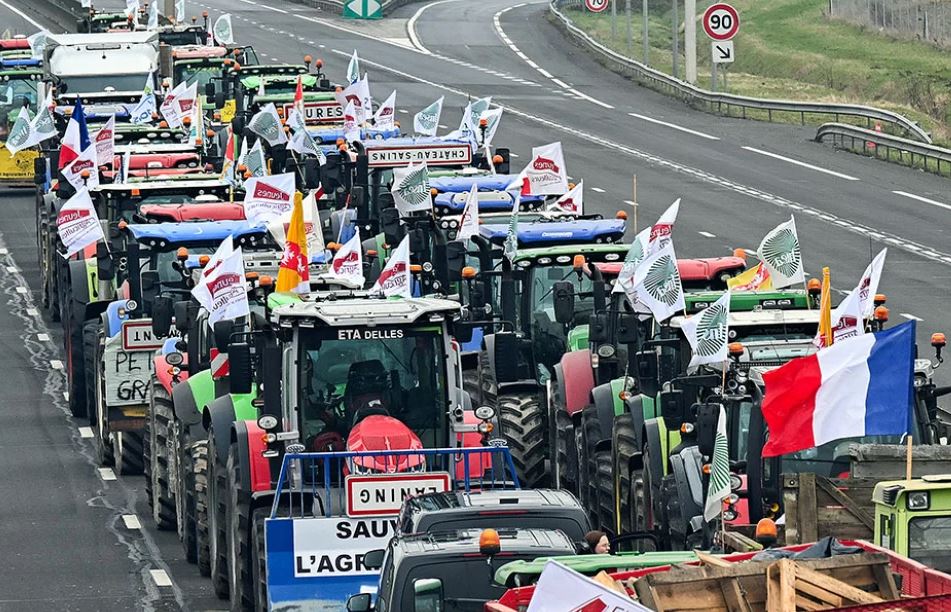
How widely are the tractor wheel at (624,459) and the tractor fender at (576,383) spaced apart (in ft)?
5.32

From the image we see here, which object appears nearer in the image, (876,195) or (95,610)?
(95,610)

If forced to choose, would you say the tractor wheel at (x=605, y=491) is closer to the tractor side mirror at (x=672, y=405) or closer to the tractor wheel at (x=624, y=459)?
the tractor wheel at (x=624, y=459)

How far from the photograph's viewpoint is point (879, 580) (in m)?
11.5

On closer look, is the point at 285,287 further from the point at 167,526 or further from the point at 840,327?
the point at 840,327

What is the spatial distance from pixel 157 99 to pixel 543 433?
24118 mm

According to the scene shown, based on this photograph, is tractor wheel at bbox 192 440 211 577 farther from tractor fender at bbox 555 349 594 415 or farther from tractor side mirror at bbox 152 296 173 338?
tractor fender at bbox 555 349 594 415

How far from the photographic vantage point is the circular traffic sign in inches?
2055

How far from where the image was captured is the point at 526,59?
6969cm

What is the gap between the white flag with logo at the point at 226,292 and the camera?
2014 centimetres

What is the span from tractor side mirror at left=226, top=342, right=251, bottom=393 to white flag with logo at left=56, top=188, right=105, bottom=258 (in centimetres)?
952

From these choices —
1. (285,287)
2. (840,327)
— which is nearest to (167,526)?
(285,287)

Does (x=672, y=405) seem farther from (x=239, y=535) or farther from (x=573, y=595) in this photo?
(x=573, y=595)

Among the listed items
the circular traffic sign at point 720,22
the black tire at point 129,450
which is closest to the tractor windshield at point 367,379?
the black tire at point 129,450

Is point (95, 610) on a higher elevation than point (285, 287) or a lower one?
lower
